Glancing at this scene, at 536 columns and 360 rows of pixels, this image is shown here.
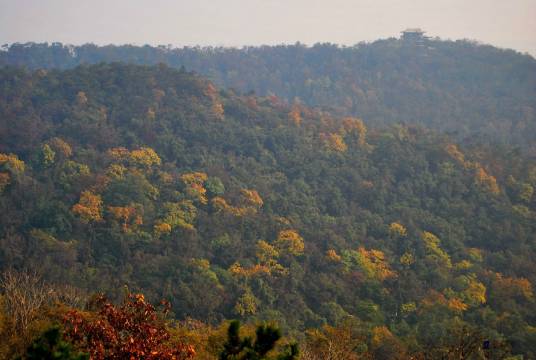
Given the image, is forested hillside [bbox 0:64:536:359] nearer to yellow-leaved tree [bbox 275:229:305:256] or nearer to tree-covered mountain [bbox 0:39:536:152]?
yellow-leaved tree [bbox 275:229:305:256]

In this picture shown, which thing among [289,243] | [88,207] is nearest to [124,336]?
[88,207]

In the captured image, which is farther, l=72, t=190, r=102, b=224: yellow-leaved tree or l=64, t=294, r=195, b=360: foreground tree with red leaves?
l=72, t=190, r=102, b=224: yellow-leaved tree

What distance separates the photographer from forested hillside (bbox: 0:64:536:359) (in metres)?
42.2

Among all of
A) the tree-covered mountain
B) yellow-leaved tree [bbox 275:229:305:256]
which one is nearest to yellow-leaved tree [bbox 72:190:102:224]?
yellow-leaved tree [bbox 275:229:305:256]

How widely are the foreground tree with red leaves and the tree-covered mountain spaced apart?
278ft

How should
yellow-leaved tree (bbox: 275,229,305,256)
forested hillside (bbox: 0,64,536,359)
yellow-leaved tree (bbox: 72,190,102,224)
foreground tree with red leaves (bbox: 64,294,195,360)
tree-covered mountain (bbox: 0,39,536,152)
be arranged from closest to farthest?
foreground tree with red leaves (bbox: 64,294,195,360) → forested hillside (bbox: 0,64,536,359) → yellow-leaved tree (bbox: 72,190,102,224) → yellow-leaved tree (bbox: 275,229,305,256) → tree-covered mountain (bbox: 0,39,536,152)

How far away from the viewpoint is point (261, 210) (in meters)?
58.6

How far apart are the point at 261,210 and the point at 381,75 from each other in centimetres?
7558

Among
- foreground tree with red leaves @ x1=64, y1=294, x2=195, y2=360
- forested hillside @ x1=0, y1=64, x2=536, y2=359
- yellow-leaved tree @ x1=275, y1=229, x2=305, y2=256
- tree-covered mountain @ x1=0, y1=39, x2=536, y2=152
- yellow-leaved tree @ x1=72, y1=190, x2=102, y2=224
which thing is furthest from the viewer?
tree-covered mountain @ x1=0, y1=39, x2=536, y2=152

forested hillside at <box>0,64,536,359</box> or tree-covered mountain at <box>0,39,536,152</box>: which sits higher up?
tree-covered mountain at <box>0,39,536,152</box>

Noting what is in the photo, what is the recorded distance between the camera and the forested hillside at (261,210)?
42.2m

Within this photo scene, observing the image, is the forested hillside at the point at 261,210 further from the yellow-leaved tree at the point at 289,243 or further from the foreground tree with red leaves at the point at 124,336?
the foreground tree with red leaves at the point at 124,336

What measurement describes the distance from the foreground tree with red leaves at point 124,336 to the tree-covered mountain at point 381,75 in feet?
278

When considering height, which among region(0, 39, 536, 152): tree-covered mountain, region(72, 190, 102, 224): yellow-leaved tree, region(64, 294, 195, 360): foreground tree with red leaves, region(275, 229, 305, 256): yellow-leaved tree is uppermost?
region(0, 39, 536, 152): tree-covered mountain
